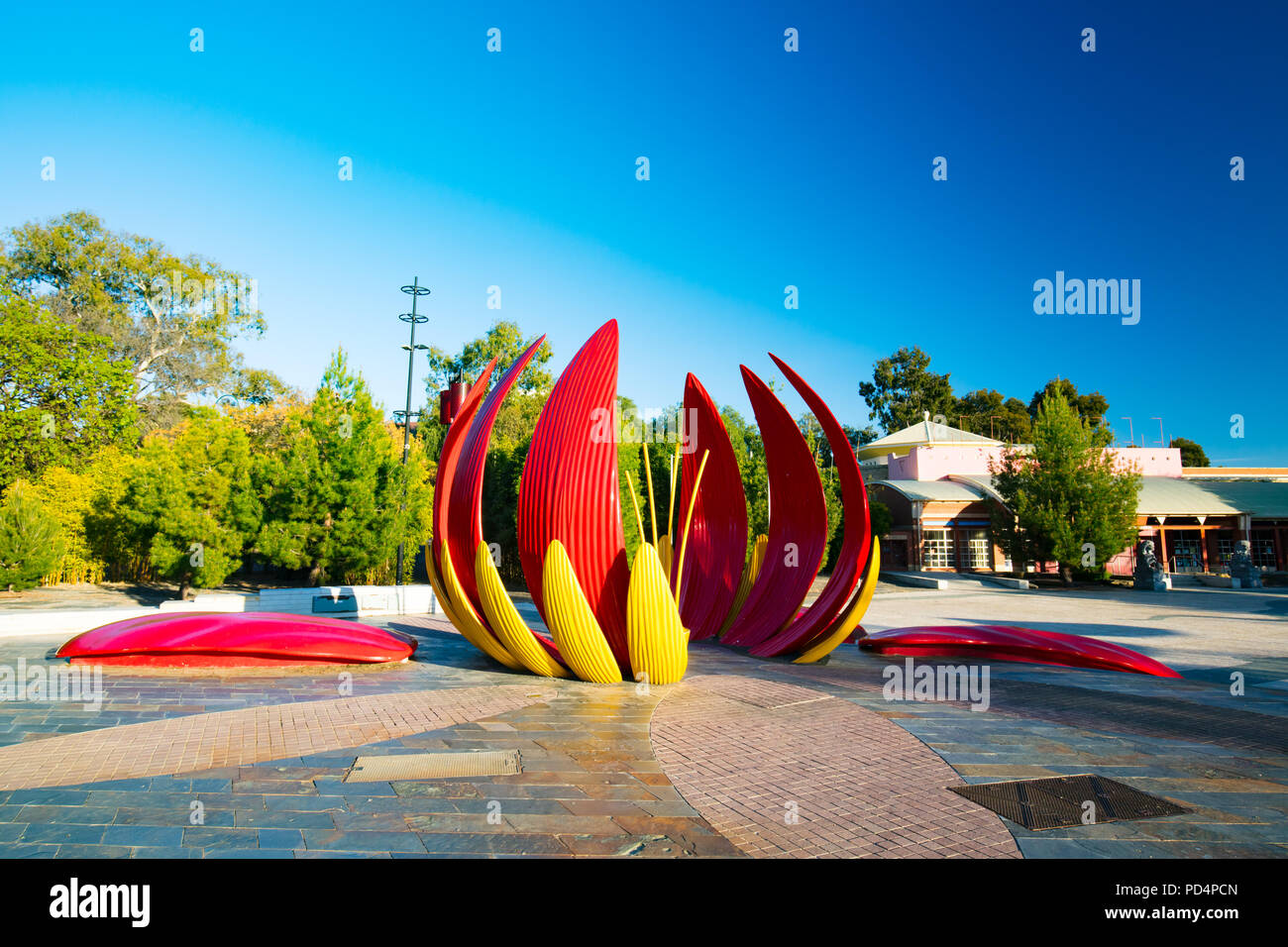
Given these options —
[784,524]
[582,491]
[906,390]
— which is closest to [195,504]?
[582,491]

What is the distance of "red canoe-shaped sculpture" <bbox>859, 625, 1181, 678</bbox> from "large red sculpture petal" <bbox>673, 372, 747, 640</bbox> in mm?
2545

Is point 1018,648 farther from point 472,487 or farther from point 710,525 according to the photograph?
point 472,487

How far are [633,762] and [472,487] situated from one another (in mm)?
4383

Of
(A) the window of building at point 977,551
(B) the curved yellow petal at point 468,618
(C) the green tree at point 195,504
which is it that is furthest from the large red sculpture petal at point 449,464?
(A) the window of building at point 977,551

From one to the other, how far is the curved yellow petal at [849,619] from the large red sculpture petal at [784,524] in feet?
2.34

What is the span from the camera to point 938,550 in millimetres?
33375

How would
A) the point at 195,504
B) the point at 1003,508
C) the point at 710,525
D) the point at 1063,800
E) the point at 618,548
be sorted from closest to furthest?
the point at 1063,800 → the point at 618,548 → the point at 710,525 → the point at 195,504 → the point at 1003,508

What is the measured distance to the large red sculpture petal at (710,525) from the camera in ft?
39.0

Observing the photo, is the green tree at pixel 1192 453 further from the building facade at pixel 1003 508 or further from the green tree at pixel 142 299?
the green tree at pixel 142 299

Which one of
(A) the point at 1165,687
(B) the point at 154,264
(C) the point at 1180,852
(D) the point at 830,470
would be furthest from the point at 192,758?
(B) the point at 154,264

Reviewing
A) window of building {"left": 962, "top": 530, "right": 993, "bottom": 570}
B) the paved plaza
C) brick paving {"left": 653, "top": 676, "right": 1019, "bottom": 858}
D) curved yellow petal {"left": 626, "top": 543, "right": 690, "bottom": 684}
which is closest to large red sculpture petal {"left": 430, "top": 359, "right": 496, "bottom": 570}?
the paved plaza

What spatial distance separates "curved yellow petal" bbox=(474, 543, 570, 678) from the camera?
8.82 metres

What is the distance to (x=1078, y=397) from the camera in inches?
2313

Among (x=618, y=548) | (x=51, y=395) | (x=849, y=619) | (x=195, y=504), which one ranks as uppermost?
(x=51, y=395)
